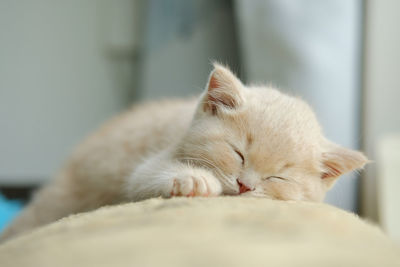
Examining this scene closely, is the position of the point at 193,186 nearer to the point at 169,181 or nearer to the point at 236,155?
the point at 169,181

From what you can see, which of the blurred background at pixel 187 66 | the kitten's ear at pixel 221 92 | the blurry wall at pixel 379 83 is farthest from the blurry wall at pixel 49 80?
the kitten's ear at pixel 221 92

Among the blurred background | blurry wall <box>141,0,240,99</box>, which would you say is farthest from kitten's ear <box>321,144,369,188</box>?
blurry wall <box>141,0,240,99</box>

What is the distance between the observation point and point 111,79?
304cm

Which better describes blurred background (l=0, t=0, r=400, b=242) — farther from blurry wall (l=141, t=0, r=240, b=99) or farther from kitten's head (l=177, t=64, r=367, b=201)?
kitten's head (l=177, t=64, r=367, b=201)

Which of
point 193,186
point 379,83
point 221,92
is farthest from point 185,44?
point 193,186

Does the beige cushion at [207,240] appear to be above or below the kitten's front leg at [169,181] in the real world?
above

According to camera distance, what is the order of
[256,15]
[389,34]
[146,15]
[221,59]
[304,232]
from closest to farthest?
1. [304,232]
2. [389,34]
3. [256,15]
4. [221,59]
5. [146,15]

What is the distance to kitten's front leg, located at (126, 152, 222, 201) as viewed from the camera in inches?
38.6

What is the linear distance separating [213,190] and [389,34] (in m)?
1.21

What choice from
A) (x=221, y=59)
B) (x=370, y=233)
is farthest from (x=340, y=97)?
(x=370, y=233)

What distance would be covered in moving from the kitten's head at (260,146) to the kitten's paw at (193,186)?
7cm

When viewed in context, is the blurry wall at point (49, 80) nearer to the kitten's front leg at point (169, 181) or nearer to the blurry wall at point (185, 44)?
the blurry wall at point (185, 44)

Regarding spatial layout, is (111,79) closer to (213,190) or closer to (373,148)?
(373,148)

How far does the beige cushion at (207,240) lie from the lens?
0.57m
